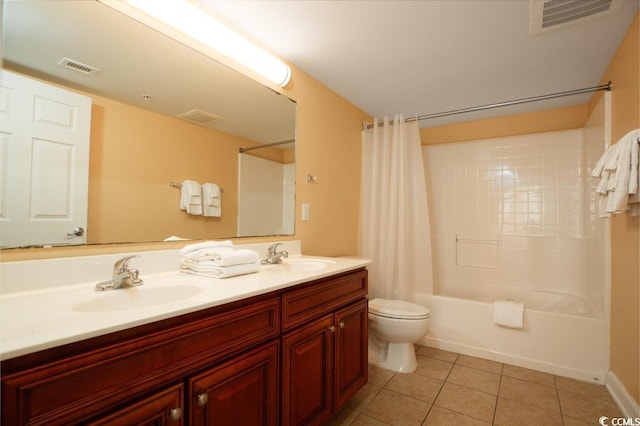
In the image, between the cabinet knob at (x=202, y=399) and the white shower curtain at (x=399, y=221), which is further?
the white shower curtain at (x=399, y=221)

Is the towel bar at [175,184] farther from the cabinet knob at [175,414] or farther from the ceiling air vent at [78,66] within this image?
the cabinet knob at [175,414]

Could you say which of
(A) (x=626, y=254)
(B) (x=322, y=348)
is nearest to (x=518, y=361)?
(A) (x=626, y=254)

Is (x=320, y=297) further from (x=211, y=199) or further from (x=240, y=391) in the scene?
(x=211, y=199)

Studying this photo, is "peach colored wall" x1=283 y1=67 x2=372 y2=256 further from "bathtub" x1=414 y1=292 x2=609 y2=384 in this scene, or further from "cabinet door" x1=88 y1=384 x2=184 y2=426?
"cabinet door" x1=88 y1=384 x2=184 y2=426

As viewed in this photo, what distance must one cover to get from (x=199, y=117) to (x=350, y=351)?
4.67 feet

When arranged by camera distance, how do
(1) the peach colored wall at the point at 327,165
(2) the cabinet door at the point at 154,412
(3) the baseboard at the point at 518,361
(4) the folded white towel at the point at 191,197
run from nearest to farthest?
(2) the cabinet door at the point at 154,412, (4) the folded white towel at the point at 191,197, (3) the baseboard at the point at 518,361, (1) the peach colored wall at the point at 327,165

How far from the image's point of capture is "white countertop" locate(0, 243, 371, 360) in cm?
59

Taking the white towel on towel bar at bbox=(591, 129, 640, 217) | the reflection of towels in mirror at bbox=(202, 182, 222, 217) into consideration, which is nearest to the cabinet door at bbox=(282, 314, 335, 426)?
the reflection of towels in mirror at bbox=(202, 182, 222, 217)

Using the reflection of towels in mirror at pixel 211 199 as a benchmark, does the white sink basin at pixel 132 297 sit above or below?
below

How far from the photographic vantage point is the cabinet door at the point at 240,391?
839 millimetres

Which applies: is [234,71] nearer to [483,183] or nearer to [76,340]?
[76,340]

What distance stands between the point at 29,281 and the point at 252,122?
1210mm

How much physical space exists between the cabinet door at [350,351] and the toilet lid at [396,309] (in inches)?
15.9

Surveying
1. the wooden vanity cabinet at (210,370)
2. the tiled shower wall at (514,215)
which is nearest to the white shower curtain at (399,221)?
the tiled shower wall at (514,215)
